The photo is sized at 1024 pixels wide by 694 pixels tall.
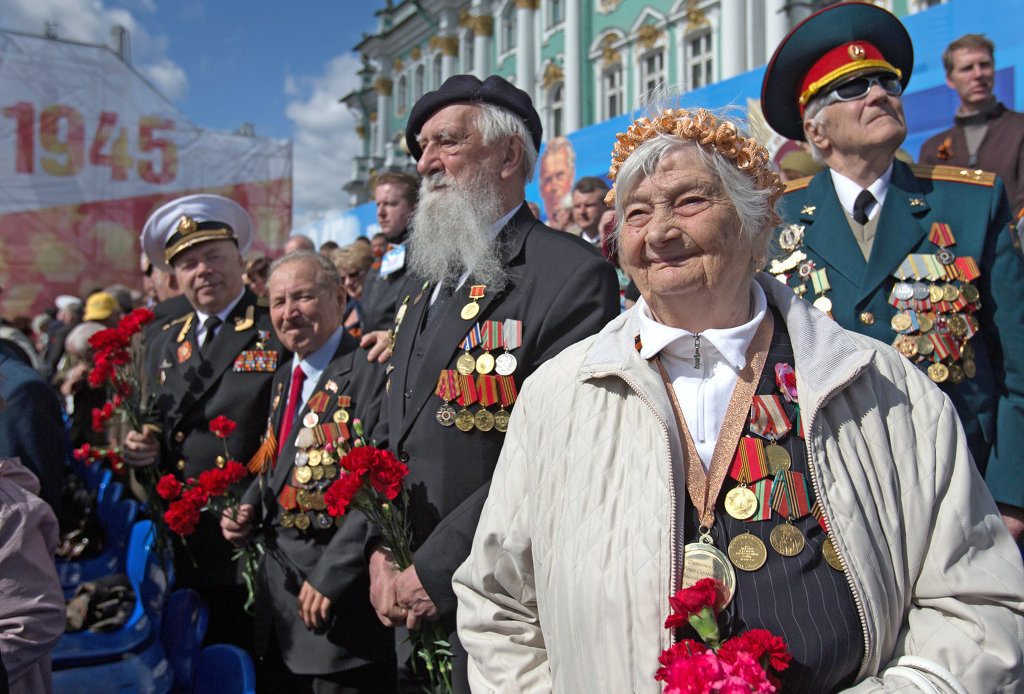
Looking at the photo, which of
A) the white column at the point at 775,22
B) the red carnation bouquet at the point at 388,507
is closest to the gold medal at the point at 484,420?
the red carnation bouquet at the point at 388,507

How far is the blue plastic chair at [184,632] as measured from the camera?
2.87 m

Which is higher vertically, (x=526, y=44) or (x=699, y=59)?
(x=526, y=44)

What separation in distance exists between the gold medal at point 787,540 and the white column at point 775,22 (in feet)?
49.7

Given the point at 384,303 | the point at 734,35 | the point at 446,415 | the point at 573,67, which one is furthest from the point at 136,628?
the point at 573,67

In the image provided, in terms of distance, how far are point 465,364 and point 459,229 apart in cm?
54

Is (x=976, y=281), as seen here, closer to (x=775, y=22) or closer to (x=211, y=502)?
(x=211, y=502)

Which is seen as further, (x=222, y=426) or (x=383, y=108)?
A: (x=383, y=108)

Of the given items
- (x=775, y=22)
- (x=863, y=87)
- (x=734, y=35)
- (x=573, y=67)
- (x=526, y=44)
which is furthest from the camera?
(x=526, y=44)

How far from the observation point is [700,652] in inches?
47.4

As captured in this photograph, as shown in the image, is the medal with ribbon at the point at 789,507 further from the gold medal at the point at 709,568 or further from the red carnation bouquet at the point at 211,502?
the red carnation bouquet at the point at 211,502

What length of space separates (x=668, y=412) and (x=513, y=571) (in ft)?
1.67

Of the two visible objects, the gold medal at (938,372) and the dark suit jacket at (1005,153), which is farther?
the dark suit jacket at (1005,153)

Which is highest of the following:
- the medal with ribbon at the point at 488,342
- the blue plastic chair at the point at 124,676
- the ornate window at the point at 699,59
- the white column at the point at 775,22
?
the ornate window at the point at 699,59

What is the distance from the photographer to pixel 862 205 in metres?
2.44
